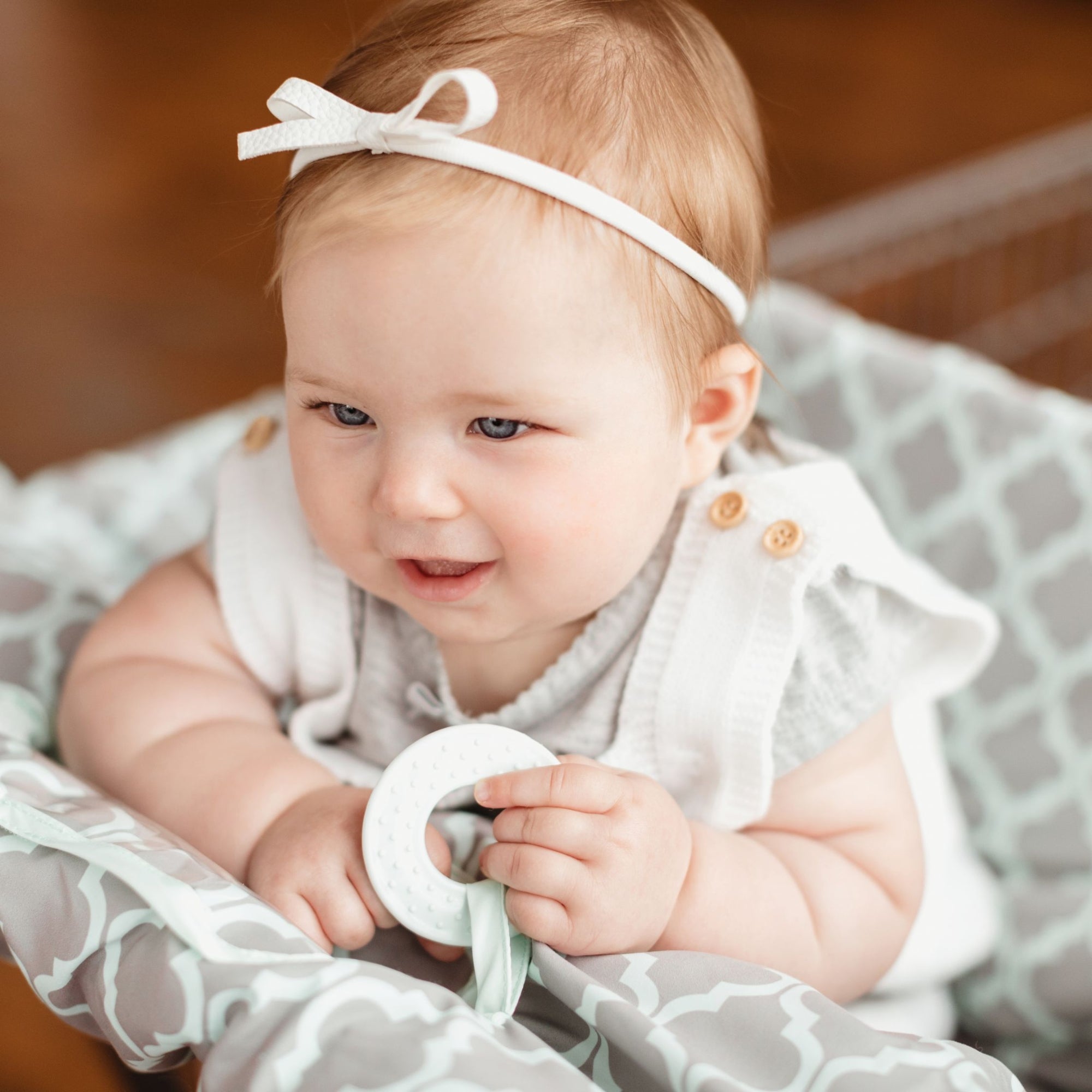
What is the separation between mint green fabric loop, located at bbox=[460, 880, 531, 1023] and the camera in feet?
2.03

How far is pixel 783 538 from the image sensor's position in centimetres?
73

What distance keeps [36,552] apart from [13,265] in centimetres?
130

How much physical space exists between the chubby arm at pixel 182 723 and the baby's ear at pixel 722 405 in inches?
11.6

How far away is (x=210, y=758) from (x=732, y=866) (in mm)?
312

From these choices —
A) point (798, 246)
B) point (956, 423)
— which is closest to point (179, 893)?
point (956, 423)

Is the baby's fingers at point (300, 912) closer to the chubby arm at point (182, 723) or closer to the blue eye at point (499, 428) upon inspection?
the chubby arm at point (182, 723)

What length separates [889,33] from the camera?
118 inches

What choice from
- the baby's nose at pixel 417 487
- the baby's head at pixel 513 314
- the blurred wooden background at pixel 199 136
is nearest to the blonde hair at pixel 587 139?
the baby's head at pixel 513 314

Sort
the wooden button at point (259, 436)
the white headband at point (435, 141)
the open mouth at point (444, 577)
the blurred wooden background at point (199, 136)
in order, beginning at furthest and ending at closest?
1. the blurred wooden background at point (199, 136)
2. the wooden button at point (259, 436)
3. the open mouth at point (444, 577)
4. the white headband at point (435, 141)

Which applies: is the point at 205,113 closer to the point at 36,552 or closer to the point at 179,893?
the point at 36,552

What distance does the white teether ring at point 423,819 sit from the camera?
0.63 m

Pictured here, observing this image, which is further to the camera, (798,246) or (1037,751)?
(798,246)

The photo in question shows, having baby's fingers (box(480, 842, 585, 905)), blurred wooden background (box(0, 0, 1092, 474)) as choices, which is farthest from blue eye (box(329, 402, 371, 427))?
blurred wooden background (box(0, 0, 1092, 474))

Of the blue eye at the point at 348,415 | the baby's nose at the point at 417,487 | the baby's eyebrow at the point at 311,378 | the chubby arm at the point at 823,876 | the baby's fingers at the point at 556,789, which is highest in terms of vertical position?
the baby's eyebrow at the point at 311,378
